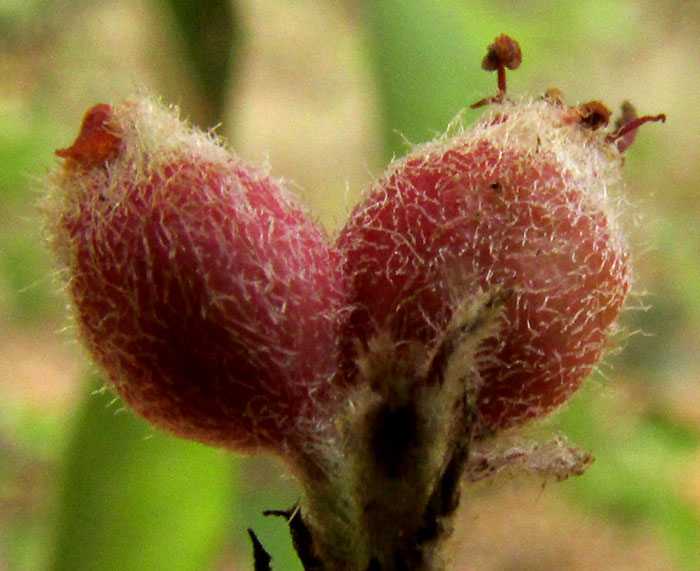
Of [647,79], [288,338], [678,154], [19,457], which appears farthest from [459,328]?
[647,79]

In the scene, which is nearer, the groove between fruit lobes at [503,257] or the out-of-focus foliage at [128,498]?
the groove between fruit lobes at [503,257]

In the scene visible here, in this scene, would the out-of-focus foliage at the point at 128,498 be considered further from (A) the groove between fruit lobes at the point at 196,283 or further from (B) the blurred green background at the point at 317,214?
(A) the groove between fruit lobes at the point at 196,283

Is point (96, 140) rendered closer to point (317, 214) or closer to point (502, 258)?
point (317, 214)

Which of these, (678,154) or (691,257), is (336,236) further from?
(678,154)

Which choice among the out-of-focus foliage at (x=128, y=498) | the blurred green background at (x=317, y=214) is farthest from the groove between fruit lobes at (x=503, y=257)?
the out-of-focus foliage at (x=128, y=498)

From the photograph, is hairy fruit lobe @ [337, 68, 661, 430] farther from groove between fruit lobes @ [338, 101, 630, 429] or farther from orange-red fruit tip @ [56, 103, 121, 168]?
orange-red fruit tip @ [56, 103, 121, 168]

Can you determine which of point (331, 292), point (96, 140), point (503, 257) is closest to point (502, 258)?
point (503, 257)
